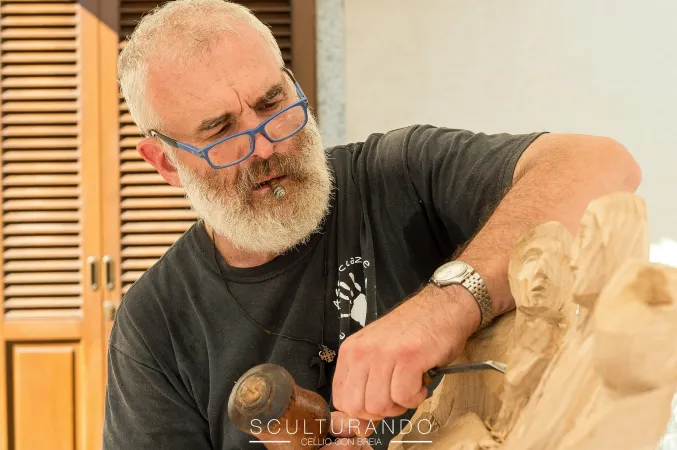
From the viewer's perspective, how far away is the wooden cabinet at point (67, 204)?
2811 mm

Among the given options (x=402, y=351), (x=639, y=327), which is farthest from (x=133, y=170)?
(x=639, y=327)

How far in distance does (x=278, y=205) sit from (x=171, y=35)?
0.37m

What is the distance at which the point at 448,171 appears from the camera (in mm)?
1384

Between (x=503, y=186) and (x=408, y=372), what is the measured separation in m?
0.52

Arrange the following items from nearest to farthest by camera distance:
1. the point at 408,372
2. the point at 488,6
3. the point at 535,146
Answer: the point at 408,372, the point at 535,146, the point at 488,6

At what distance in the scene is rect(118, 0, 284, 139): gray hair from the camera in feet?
4.41

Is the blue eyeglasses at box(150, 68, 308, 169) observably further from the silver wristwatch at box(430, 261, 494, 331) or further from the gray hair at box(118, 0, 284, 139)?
the silver wristwatch at box(430, 261, 494, 331)

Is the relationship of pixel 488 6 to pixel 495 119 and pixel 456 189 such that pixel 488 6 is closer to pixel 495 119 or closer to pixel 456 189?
pixel 495 119

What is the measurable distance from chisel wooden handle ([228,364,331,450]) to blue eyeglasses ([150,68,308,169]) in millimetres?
560

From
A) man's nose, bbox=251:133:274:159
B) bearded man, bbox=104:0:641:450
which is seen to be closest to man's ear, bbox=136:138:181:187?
bearded man, bbox=104:0:641:450

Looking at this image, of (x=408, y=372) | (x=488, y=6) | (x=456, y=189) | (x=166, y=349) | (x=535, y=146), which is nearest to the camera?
(x=408, y=372)

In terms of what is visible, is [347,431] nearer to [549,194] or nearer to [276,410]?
[276,410]

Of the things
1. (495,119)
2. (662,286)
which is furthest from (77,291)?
(662,286)

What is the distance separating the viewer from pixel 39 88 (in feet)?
9.42
